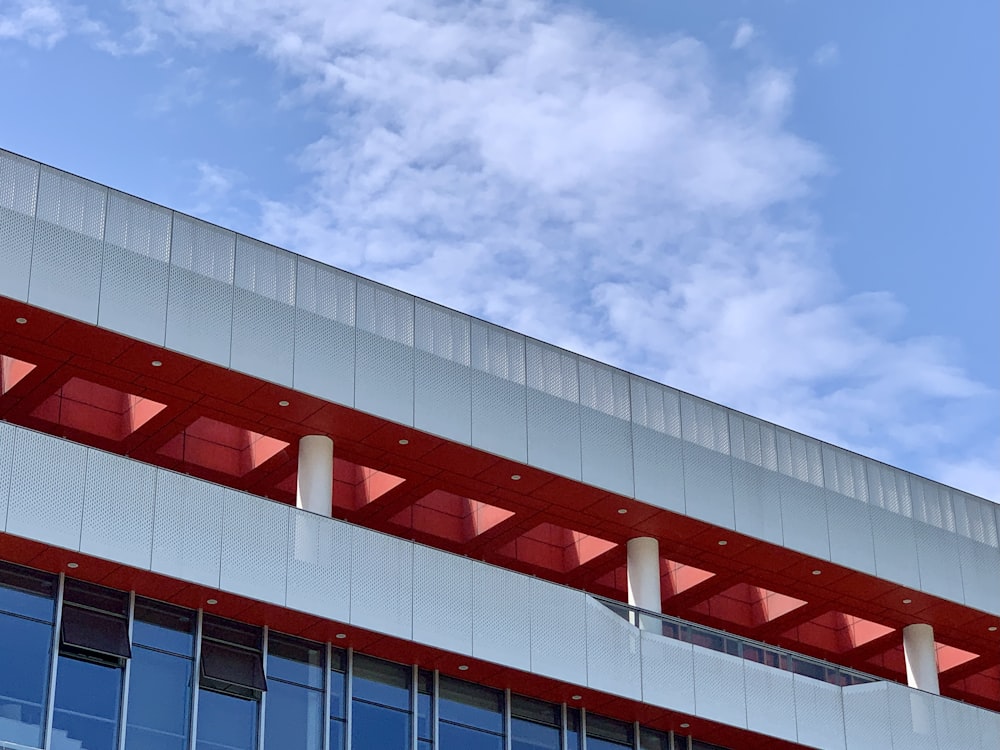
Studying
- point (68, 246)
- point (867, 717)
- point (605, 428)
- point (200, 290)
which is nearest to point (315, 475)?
point (200, 290)

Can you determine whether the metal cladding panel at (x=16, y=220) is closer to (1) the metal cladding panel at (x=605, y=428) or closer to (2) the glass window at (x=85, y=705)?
(2) the glass window at (x=85, y=705)

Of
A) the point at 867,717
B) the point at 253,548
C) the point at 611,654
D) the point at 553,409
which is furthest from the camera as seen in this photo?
the point at 867,717

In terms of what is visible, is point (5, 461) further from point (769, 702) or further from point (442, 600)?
point (769, 702)

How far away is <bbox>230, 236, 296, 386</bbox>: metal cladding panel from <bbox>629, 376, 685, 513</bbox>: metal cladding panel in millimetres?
7901

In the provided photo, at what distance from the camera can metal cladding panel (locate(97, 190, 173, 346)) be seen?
30875 millimetres

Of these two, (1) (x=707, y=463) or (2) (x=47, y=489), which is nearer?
(2) (x=47, y=489)

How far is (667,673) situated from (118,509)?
11.7 meters

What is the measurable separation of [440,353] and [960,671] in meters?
18.5

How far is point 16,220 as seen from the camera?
3041 cm

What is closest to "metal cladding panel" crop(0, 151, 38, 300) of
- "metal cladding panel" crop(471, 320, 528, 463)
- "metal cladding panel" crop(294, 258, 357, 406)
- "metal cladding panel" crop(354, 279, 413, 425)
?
"metal cladding panel" crop(294, 258, 357, 406)

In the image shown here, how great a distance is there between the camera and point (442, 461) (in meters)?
34.8

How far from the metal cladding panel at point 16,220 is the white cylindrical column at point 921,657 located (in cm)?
2196

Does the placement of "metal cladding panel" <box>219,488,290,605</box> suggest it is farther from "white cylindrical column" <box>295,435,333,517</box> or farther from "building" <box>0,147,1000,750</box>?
"white cylindrical column" <box>295,435,333,517</box>

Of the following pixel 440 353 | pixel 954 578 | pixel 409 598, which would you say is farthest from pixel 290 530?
pixel 954 578
